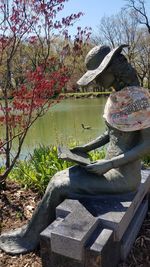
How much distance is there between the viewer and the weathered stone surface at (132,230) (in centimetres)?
189

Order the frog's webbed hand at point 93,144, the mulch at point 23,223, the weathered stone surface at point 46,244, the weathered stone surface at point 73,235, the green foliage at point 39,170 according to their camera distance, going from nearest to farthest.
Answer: the weathered stone surface at point 73,235, the weathered stone surface at point 46,244, the mulch at point 23,223, the frog's webbed hand at point 93,144, the green foliage at point 39,170

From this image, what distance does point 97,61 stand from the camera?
1863 mm

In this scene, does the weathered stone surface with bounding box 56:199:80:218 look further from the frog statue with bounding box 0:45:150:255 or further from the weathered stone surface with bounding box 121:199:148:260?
the weathered stone surface with bounding box 121:199:148:260

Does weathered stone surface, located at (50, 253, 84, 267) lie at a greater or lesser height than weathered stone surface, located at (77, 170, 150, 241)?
lesser

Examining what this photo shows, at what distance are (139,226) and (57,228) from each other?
815mm

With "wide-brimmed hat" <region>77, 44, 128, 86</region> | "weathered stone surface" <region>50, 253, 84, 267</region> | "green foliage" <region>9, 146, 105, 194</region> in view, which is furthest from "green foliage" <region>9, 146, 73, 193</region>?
"wide-brimmed hat" <region>77, 44, 128, 86</region>

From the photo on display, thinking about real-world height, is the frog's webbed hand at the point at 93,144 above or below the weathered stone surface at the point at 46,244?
above

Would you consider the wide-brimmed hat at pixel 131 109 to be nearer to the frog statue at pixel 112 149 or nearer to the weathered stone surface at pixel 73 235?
the frog statue at pixel 112 149

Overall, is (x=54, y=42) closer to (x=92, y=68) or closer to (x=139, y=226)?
(x=92, y=68)

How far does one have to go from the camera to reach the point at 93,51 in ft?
6.15

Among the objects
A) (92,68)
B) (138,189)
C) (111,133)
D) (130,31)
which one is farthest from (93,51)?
(130,31)

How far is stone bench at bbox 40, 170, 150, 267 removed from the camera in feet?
5.11

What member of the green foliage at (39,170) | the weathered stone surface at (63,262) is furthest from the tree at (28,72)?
the weathered stone surface at (63,262)

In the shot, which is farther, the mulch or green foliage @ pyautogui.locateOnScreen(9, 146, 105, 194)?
green foliage @ pyautogui.locateOnScreen(9, 146, 105, 194)
